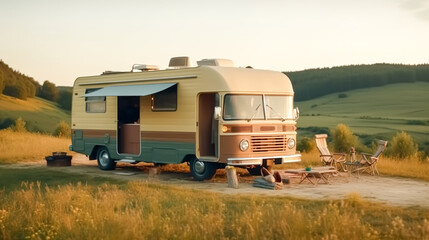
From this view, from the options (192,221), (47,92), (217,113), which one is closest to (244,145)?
(217,113)

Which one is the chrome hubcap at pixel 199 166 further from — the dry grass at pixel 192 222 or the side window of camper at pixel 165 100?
the dry grass at pixel 192 222

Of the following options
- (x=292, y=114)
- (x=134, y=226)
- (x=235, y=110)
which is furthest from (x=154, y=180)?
(x=134, y=226)

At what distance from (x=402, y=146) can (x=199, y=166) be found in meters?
11.1

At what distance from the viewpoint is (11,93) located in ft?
216

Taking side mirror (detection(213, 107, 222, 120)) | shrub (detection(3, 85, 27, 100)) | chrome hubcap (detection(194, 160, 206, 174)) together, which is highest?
shrub (detection(3, 85, 27, 100))

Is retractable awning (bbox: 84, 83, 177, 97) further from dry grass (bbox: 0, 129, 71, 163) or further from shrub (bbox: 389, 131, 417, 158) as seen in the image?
shrub (bbox: 389, 131, 417, 158)

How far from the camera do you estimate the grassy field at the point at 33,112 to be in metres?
55.9

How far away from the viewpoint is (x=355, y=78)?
286 ft

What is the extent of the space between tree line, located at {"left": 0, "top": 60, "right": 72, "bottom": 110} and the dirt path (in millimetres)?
48263

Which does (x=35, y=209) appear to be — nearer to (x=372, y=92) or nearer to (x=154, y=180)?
(x=154, y=180)

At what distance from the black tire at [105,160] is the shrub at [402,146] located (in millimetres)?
11204

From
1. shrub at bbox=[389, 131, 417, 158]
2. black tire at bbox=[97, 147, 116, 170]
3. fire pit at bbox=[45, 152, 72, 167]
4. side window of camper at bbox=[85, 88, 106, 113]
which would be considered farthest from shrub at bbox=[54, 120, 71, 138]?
shrub at bbox=[389, 131, 417, 158]

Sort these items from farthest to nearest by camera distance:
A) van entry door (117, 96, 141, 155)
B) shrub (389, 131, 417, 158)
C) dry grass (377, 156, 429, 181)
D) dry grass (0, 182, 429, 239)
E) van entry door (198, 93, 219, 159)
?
shrub (389, 131, 417, 158), van entry door (117, 96, 141, 155), dry grass (377, 156, 429, 181), van entry door (198, 93, 219, 159), dry grass (0, 182, 429, 239)

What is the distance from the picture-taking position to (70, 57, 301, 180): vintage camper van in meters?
14.4
